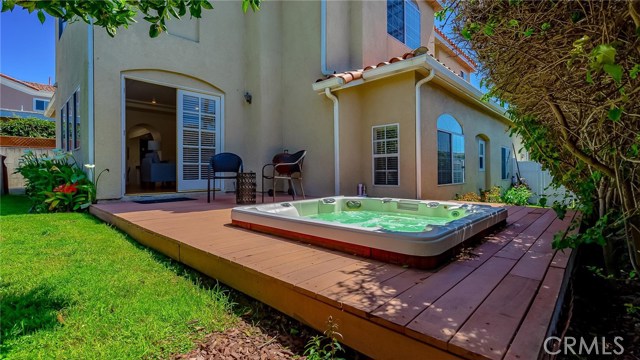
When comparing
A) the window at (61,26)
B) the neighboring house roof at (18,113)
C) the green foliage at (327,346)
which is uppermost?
the neighboring house roof at (18,113)

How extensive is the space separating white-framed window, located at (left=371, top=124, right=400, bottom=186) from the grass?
16.1ft

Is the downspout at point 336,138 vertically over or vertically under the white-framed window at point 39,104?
under

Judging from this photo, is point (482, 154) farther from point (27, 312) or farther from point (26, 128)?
point (26, 128)

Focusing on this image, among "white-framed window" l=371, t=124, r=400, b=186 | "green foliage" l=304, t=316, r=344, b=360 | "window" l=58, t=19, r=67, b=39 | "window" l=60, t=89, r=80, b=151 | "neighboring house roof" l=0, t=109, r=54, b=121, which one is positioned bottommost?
"green foliage" l=304, t=316, r=344, b=360

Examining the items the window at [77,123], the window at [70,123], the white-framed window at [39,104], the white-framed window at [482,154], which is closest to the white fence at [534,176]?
the white-framed window at [482,154]

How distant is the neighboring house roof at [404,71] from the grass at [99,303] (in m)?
4.85

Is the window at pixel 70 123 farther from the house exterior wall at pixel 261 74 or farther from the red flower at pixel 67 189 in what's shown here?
the red flower at pixel 67 189

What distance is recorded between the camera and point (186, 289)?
230cm

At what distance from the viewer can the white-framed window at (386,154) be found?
21.6ft

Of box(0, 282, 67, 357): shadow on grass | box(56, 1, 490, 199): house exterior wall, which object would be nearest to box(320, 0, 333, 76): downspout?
box(56, 1, 490, 199): house exterior wall

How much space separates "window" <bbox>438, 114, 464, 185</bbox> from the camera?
7270 mm

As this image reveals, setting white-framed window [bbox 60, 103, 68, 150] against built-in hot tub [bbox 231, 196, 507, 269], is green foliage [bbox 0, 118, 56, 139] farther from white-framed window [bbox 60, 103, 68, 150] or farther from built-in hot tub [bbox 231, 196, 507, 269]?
built-in hot tub [bbox 231, 196, 507, 269]

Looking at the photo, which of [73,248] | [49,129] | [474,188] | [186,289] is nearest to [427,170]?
[474,188]

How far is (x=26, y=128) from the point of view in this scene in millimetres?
16531
